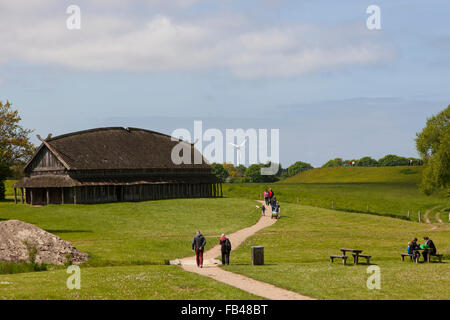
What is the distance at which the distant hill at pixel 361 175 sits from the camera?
147750 mm

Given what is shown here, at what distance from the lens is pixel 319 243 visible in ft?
139

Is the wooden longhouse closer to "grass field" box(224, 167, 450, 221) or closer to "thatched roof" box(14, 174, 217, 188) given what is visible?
"thatched roof" box(14, 174, 217, 188)

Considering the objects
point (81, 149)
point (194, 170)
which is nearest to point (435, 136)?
point (194, 170)

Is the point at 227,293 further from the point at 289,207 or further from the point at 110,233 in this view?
the point at 289,207

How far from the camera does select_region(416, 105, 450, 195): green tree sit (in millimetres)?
78750

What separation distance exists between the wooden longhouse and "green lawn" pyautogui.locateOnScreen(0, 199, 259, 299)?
6467 mm

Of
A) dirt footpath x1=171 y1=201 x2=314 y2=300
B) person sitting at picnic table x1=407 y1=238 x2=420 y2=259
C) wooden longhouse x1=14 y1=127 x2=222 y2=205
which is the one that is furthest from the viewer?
wooden longhouse x1=14 y1=127 x2=222 y2=205

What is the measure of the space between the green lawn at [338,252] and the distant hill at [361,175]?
3439 inches

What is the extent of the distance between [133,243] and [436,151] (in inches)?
2397
